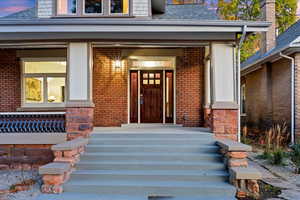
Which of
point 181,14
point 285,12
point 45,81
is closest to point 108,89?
point 45,81

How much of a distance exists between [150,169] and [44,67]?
554cm

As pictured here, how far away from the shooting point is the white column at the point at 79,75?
256 inches

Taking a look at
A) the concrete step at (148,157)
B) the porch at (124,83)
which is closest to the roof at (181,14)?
the porch at (124,83)

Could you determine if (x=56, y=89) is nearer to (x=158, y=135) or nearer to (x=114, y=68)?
(x=114, y=68)

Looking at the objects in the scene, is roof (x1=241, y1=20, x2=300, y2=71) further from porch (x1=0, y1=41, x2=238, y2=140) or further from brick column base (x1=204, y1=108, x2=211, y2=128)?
brick column base (x1=204, y1=108, x2=211, y2=128)

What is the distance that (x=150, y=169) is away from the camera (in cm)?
552

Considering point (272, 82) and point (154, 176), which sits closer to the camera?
point (154, 176)

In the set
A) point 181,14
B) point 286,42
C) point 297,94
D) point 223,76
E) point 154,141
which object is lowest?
point 154,141

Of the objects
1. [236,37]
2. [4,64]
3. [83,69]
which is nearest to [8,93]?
[4,64]

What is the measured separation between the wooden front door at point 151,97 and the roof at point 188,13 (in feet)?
6.98

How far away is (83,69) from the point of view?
6.49 metres

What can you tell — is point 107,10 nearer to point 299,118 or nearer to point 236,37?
point 236,37

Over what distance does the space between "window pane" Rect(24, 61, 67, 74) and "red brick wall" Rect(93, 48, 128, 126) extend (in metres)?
1.13

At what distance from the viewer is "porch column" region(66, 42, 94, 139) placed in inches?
256
